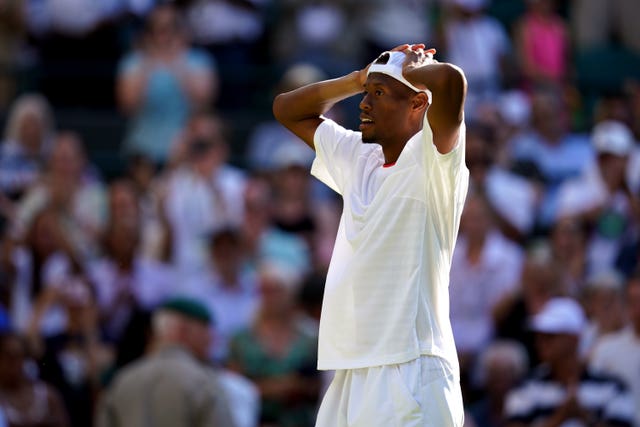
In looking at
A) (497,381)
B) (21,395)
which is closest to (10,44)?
(21,395)

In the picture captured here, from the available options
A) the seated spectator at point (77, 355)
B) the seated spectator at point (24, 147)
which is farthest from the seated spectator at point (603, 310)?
the seated spectator at point (24, 147)

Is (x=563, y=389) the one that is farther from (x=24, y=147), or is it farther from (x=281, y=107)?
(x=24, y=147)

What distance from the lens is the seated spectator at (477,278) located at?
10117 millimetres

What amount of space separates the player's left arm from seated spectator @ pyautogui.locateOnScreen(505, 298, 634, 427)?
427cm

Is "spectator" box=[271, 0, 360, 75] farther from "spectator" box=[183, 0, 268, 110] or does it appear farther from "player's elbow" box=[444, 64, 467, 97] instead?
"player's elbow" box=[444, 64, 467, 97]

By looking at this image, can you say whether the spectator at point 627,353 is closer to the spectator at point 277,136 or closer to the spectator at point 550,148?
the spectator at point 550,148

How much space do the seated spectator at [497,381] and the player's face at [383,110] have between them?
4536 mm

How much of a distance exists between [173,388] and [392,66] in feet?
12.9

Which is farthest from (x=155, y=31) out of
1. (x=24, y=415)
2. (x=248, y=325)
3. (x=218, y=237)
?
(x=24, y=415)

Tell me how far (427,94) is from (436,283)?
71cm

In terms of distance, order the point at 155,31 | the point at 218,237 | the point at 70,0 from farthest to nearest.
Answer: the point at 70,0 < the point at 155,31 < the point at 218,237

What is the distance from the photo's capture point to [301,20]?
13.2 m

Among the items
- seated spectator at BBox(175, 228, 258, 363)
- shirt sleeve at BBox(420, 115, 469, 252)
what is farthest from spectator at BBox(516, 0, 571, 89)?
shirt sleeve at BBox(420, 115, 469, 252)

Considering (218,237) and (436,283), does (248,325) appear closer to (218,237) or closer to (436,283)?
(218,237)
